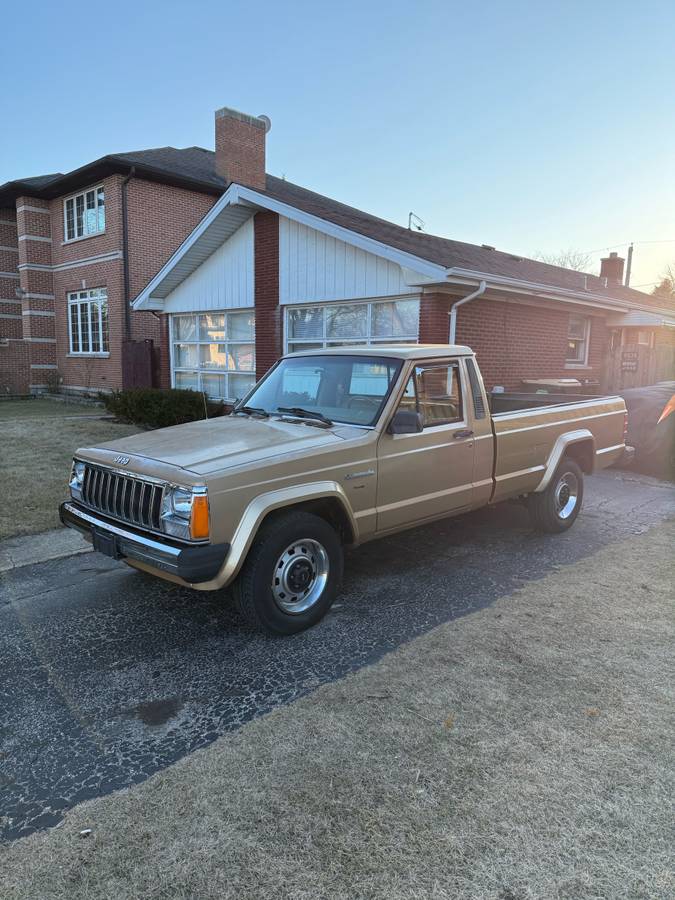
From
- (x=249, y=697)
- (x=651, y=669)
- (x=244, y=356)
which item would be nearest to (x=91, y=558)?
(x=249, y=697)

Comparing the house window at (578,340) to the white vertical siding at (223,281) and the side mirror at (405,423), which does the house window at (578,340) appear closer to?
the white vertical siding at (223,281)

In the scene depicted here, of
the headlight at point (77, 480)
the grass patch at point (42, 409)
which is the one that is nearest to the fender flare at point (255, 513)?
the headlight at point (77, 480)

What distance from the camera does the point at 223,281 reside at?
43.9 feet

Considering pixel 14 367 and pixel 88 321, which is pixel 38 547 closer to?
pixel 88 321

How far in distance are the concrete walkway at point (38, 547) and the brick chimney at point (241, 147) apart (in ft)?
49.6

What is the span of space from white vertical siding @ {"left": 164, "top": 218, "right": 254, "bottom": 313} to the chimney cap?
7.01 meters

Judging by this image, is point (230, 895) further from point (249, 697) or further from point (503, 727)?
point (503, 727)

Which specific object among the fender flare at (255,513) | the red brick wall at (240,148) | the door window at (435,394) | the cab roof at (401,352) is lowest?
the fender flare at (255,513)

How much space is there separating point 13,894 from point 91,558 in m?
3.81

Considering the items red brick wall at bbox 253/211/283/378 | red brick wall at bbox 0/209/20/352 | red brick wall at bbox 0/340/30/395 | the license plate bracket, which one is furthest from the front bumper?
red brick wall at bbox 0/209/20/352

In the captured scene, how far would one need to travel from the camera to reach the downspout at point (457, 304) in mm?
9281

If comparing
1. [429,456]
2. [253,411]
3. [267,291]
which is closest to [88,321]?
[267,291]

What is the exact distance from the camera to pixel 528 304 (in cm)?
1110

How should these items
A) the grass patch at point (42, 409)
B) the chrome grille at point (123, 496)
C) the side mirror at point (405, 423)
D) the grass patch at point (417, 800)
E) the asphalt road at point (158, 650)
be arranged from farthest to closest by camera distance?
the grass patch at point (42, 409)
the side mirror at point (405, 423)
the chrome grille at point (123, 496)
the asphalt road at point (158, 650)
the grass patch at point (417, 800)
